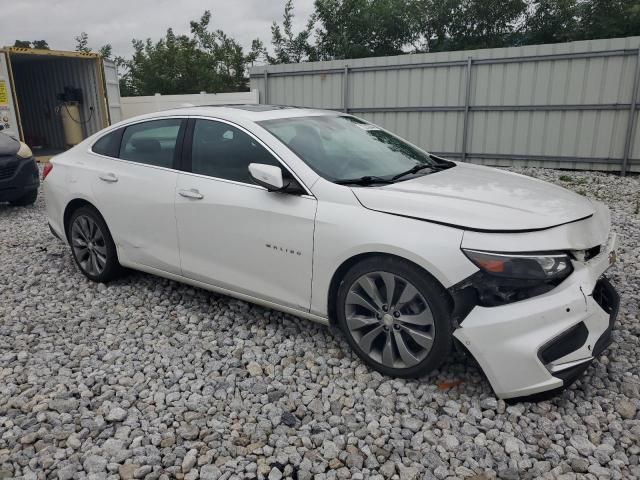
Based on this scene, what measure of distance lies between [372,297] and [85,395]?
1719 mm

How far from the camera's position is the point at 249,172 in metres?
3.37

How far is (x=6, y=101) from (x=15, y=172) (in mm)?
5734

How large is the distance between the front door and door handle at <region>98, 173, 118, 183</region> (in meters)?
0.77

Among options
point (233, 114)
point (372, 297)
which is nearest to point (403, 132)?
point (233, 114)

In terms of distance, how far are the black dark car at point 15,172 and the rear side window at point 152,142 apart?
14.0 ft

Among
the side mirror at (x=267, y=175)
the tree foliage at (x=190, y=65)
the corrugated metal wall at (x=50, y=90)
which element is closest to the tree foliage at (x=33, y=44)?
the tree foliage at (x=190, y=65)

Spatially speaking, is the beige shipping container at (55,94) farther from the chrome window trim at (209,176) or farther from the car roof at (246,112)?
the car roof at (246,112)

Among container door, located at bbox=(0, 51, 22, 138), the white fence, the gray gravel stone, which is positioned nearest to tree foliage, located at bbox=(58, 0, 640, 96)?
the white fence

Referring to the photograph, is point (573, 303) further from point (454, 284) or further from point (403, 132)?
point (403, 132)

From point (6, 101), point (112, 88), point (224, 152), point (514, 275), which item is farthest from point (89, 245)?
point (112, 88)

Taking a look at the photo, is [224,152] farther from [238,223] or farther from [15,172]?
[15,172]

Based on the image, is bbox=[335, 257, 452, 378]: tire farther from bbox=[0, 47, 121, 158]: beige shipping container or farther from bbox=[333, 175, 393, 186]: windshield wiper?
bbox=[0, 47, 121, 158]: beige shipping container

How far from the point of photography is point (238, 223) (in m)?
3.39

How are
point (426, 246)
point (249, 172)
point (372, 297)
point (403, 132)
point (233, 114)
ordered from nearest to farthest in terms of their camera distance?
1. point (426, 246)
2. point (372, 297)
3. point (249, 172)
4. point (233, 114)
5. point (403, 132)
